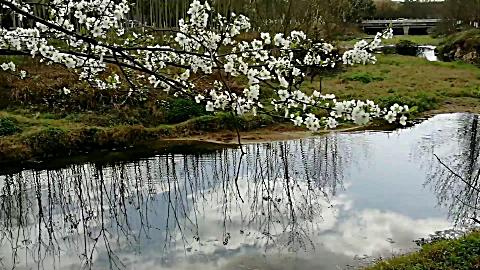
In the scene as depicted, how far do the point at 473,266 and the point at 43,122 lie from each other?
11070 millimetres

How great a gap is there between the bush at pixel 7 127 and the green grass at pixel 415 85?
368 inches

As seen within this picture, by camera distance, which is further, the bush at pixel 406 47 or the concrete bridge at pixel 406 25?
the concrete bridge at pixel 406 25

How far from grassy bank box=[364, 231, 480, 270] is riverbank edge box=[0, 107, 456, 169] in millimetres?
6529

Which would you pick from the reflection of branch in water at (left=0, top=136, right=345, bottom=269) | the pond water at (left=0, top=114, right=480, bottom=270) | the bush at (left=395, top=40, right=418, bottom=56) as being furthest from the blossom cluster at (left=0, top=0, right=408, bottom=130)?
the bush at (left=395, top=40, right=418, bottom=56)

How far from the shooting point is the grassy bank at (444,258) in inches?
212

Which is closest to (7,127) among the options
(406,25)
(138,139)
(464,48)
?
(138,139)

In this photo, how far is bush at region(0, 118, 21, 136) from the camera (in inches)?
483

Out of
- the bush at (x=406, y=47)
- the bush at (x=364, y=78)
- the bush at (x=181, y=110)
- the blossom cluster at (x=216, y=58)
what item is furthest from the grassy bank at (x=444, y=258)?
the bush at (x=406, y=47)

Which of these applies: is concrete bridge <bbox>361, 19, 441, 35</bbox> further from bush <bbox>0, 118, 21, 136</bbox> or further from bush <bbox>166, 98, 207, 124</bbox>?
bush <bbox>0, 118, 21, 136</bbox>

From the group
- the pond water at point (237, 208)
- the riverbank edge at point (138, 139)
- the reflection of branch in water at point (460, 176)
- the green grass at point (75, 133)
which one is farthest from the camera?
the green grass at point (75, 133)

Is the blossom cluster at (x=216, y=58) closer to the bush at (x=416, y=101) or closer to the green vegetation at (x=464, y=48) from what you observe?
the bush at (x=416, y=101)

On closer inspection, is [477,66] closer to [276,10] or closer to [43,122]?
[276,10]

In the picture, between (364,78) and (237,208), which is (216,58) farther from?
(364,78)

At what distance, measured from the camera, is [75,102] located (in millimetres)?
14570
